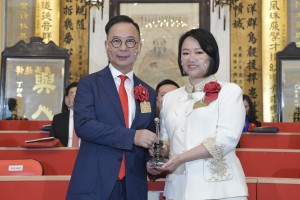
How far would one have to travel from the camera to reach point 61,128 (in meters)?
3.90

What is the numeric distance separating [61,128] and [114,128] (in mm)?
2407

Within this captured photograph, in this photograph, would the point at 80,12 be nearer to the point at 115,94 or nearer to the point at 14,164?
the point at 14,164

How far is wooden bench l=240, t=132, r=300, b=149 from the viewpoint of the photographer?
4.00 meters

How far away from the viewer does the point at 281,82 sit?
6.02 metres

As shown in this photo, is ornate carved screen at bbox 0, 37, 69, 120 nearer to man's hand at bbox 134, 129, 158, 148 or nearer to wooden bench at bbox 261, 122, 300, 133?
wooden bench at bbox 261, 122, 300, 133

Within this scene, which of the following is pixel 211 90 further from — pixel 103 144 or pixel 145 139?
pixel 103 144

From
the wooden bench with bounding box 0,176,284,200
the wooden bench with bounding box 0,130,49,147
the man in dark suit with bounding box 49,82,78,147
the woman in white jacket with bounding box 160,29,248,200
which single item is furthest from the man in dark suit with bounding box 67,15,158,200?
the wooden bench with bounding box 0,130,49,147

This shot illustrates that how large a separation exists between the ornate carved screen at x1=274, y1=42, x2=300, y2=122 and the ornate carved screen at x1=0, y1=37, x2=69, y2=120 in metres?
2.89

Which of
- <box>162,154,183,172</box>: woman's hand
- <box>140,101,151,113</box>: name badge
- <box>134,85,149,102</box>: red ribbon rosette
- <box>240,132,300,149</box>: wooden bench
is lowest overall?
<box>240,132,300,149</box>: wooden bench

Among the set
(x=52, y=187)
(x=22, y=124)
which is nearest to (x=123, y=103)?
(x=52, y=187)

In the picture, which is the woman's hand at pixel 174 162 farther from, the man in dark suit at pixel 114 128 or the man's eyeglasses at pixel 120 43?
the man's eyeglasses at pixel 120 43

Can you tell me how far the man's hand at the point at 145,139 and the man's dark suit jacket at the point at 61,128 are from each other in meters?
2.39

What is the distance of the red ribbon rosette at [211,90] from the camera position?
5.36ft

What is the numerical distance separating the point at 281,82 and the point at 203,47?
4.61 metres
